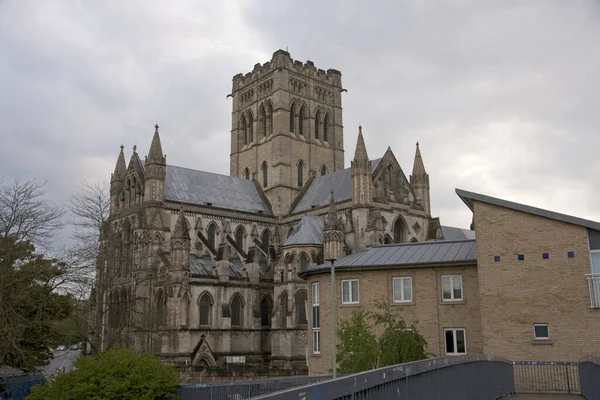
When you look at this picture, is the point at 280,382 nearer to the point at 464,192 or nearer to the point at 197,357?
the point at 464,192

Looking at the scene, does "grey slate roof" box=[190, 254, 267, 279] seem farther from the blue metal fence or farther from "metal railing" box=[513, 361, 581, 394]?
"metal railing" box=[513, 361, 581, 394]

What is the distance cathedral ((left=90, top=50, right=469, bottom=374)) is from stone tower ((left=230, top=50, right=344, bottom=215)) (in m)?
0.17

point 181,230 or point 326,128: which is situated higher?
point 326,128

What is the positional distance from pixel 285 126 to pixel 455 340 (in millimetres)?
47228

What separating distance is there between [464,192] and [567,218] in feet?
12.9

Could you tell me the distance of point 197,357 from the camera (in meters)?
50.7

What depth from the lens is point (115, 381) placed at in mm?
17641

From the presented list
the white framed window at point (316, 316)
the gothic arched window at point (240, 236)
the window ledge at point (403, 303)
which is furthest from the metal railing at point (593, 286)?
the gothic arched window at point (240, 236)

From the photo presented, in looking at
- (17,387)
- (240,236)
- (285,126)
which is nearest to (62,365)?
(240,236)

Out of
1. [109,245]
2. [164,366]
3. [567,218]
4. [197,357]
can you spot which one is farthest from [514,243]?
[197,357]

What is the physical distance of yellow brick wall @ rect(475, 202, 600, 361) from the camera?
73.0ft

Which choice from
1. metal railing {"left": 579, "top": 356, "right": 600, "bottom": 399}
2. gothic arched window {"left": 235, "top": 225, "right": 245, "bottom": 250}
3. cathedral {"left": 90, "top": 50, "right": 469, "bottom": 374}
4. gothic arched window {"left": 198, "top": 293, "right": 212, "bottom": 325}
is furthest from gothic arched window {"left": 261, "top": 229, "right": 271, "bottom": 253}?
metal railing {"left": 579, "top": 356, "right": 600, "bottom": 399}

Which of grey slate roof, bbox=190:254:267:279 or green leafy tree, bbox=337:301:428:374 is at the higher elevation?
grey slate roof, bbox=190:254:267:279

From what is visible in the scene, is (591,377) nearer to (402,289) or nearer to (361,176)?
(402,289)
